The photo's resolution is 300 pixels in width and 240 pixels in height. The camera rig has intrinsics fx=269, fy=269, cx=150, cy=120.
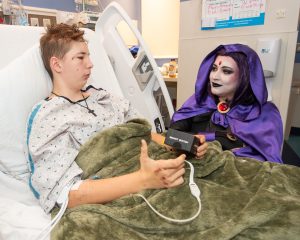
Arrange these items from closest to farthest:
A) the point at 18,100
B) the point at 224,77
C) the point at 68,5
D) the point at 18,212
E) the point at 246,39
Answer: the point at 18,212 < the point at 18,100 < the point at 224,77 < the point at 246,39 < the point at 68,5

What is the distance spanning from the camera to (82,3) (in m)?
3.48

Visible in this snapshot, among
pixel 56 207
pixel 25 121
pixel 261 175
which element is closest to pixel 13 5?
pixel 25 121

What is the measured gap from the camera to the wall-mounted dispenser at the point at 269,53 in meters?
1.85

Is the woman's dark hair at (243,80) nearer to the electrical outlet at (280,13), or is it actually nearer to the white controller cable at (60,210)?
the electrical outlet at (280,13)

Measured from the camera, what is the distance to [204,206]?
0.81 metres

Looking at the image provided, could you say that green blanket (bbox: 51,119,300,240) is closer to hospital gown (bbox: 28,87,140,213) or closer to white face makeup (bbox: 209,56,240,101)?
hospital gown (bbox: 28,87,140,213)

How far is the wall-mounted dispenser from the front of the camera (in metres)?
1.85

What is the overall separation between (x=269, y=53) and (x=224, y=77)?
2.17 feet

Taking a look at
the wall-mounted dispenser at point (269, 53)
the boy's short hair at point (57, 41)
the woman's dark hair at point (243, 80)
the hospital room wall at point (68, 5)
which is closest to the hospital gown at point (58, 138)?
the boy's short hair at point (57, 41)

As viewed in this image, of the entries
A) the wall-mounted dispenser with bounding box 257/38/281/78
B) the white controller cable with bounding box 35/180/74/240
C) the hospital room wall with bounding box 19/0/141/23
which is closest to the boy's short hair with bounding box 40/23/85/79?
the white controller cable with bounding box 35/180/74/240

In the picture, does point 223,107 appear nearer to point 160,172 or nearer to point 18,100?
point 160,172

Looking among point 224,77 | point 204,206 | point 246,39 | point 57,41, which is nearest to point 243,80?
point 224,77

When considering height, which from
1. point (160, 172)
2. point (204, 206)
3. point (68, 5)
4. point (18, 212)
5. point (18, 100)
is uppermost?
point (68, 5)

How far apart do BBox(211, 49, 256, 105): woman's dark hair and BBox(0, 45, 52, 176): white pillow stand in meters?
0.96
